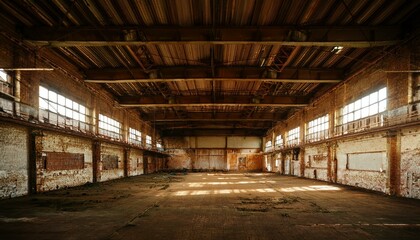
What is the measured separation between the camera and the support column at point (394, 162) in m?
11.9

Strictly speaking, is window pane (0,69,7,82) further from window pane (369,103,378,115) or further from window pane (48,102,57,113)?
window pane (369,103,378,115)

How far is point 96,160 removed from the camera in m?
18.7

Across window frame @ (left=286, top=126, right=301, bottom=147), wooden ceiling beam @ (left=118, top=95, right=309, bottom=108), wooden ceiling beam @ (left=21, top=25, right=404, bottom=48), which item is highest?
wooden ceiling beam @ (left=21, top=25, right=404, bottom=48)

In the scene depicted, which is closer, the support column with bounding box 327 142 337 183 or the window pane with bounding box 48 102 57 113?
the window pane with bounding box 48 102 57 113

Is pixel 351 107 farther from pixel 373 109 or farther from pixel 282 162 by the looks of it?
pixel 282 162

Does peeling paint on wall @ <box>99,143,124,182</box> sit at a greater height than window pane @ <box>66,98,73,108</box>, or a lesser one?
lesser

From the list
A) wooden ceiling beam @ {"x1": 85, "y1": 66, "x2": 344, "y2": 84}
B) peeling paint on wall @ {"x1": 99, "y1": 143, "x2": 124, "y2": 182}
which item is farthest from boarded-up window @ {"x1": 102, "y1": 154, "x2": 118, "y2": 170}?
wooden ceiling beam @ {"x1": 85, "y1": 66, "x2": 344, "y2": 84}

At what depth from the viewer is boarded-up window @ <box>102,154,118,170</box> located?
2048cm

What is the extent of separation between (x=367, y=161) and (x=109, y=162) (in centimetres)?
1668

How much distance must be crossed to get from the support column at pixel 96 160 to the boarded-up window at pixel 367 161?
1516 centimetres

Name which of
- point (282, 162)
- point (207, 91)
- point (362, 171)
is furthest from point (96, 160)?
point (282, 162)

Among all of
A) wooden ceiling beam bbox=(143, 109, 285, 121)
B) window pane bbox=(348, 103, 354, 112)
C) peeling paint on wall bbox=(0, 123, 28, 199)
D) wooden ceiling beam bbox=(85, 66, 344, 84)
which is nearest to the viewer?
peeling paint on wall bbox=(0, 123, 28, 199)

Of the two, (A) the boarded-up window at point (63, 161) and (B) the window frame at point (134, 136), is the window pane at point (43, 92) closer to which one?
(A) the boarded-up window at point (63, 161)

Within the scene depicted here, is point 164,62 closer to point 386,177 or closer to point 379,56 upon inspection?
point 379,56
